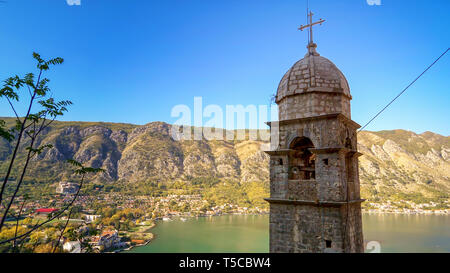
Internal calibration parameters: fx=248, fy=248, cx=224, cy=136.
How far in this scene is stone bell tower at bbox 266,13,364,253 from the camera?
6.20 metres

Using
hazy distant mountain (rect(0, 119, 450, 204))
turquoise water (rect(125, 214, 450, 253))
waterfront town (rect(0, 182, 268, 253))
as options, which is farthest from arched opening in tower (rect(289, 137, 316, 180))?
hazy distant mountain (rect(0, 119, 450, 204))

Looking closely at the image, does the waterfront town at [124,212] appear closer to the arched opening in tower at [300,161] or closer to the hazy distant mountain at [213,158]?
the hazy distant mountain at [213,158]

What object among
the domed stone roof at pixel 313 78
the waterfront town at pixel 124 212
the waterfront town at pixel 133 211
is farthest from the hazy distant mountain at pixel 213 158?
the domed stone roof at pixel 313 78

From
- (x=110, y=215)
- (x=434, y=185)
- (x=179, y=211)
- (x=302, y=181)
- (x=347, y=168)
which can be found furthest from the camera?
(x=434, y=185)

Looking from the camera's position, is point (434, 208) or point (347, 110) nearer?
point (347, 110)

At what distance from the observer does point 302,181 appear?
6742 mm

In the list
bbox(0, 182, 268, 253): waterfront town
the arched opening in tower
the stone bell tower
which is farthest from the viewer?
bbox(0, 182, 268, 253): waterfront town

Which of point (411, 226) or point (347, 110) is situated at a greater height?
point (347, 110)

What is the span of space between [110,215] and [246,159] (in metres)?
53.2

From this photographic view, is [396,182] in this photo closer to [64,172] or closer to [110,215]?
[110,215]

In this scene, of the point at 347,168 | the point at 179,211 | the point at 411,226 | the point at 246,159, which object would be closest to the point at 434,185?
the point at 411,226

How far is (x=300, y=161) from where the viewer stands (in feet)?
24.8

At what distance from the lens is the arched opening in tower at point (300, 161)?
718cm

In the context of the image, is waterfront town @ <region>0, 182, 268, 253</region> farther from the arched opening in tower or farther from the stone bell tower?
the arched opening in tower
